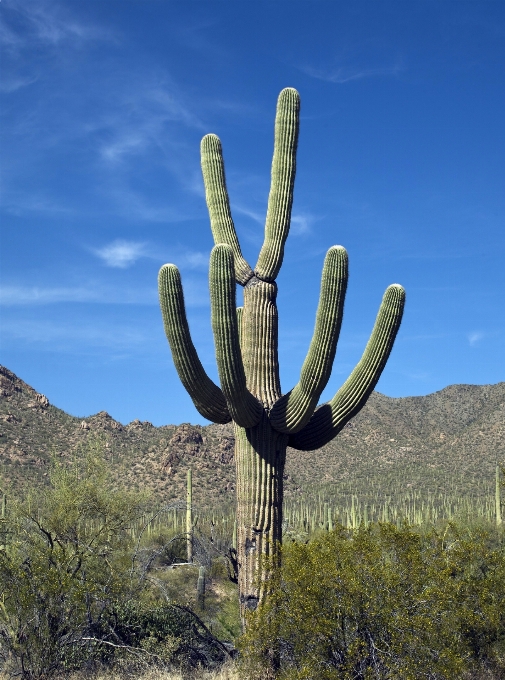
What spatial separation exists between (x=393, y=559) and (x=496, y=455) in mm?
45054

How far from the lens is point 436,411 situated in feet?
221

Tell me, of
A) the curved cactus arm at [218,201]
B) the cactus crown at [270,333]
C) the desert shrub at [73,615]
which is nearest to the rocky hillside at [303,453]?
the desert shrub at [73,615]

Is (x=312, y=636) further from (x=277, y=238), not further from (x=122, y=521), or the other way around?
(x=122, y=521)

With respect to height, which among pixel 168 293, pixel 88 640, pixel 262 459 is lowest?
pixel 88 640

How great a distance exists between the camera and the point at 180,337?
9750 mm

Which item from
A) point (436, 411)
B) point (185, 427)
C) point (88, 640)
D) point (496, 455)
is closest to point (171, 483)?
point (185, 427)

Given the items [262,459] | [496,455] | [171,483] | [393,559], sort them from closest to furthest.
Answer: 1. [393,559]
2. [262,459]
3. [171,483]
4. [496,455]

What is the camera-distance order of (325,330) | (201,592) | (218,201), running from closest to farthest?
(325,330)
(218,201)
(201,592)

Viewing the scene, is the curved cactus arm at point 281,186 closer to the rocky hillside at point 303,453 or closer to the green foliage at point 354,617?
the green foliage at point 354,617

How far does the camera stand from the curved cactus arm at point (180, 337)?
9742 millimetres

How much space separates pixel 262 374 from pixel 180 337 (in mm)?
1364

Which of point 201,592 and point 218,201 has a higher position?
point 218,201

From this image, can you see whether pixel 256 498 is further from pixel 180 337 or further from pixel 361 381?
pixel 180 337

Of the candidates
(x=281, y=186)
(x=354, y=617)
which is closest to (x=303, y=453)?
(x=281, y=186)
